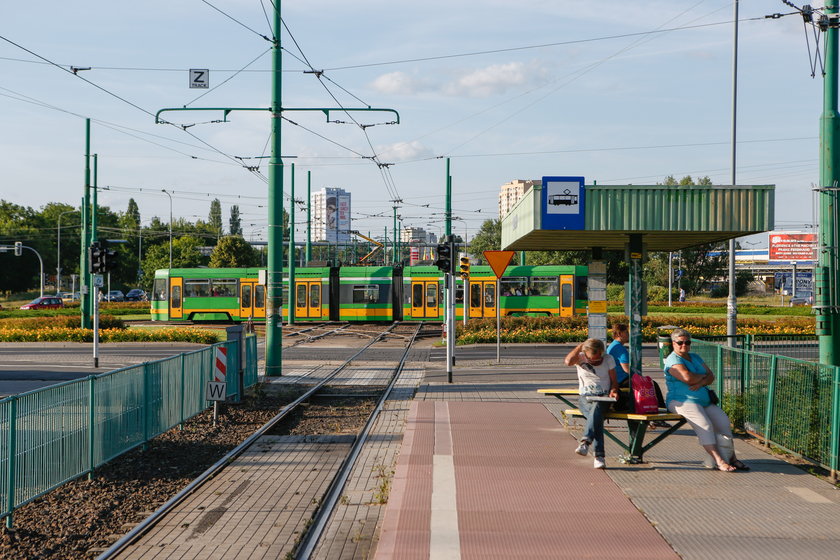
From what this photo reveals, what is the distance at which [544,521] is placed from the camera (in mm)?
7152

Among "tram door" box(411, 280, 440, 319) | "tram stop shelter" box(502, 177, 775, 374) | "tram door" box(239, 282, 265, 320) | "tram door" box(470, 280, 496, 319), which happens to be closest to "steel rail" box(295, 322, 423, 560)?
"tram stop shelter" box(502, 177, 775, 374)

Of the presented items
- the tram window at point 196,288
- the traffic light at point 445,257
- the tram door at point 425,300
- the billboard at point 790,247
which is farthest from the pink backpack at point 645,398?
the billboard at point 790,247

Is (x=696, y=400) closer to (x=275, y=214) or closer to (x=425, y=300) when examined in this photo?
(x=275, y=214)

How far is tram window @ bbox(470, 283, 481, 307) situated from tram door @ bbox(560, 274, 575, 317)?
12.6ft

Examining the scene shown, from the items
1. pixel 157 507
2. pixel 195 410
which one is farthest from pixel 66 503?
pixel 195 410

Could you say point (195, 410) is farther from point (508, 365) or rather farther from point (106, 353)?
point (106, 353)

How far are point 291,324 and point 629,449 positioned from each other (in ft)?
109

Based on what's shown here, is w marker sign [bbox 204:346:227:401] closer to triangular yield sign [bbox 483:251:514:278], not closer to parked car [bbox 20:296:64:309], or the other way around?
triangular yield sign [bbox 483:251:514:278]

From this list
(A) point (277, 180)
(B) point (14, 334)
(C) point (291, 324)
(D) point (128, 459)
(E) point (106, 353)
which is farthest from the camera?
(C) point (291, 324)

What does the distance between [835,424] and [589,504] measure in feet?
9.03

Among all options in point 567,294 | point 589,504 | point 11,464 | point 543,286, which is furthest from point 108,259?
point 567,294

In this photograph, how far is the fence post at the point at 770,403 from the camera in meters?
10.4

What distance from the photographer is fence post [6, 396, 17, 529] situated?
25.2ft

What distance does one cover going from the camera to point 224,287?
42062 millimetres
